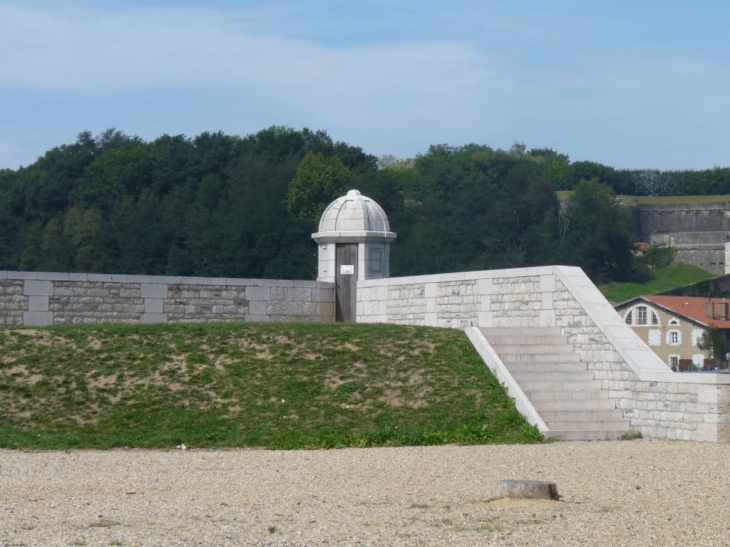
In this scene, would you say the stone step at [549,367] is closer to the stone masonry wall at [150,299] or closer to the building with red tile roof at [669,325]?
the stone masonry wall at [150,299]

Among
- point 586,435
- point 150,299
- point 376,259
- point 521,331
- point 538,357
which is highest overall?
point 376,259

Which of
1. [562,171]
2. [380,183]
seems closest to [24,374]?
[380,183]

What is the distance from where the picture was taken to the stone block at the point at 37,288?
19.4 metres

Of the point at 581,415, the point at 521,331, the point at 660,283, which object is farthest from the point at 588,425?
the point at 660,283

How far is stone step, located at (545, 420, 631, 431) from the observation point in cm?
1466

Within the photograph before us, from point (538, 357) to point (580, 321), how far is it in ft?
2.60

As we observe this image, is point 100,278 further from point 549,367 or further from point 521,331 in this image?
point 549,367

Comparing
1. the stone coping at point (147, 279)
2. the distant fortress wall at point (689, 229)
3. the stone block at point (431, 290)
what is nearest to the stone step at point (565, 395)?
the stone block at point (431, 290)

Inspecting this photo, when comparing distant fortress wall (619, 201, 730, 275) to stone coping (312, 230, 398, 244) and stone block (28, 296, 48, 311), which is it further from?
stone block (28, 296, 48, 311)

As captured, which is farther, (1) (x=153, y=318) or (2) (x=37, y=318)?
(1) (x=153, y=318)

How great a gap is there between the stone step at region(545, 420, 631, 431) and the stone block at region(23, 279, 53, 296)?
30.0ft

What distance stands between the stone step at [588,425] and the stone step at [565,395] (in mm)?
617

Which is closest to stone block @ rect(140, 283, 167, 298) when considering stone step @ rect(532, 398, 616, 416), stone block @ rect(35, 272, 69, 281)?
stone block @ rect(35, 272, 69, 281)

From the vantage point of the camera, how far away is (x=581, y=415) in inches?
595
